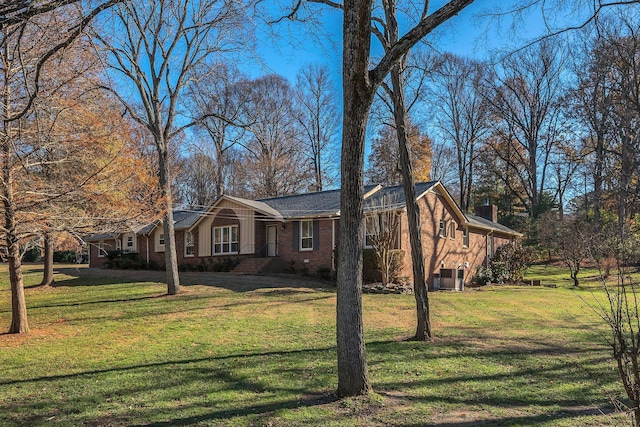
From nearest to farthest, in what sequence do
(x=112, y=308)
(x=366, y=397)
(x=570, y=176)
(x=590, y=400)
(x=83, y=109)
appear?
(x=366, y=397) < (x=590, y=400) < (x=83, y=109) < (x=112, y=308) < (x=570, y=176)

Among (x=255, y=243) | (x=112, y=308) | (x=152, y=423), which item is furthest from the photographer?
(x=255, y=243)

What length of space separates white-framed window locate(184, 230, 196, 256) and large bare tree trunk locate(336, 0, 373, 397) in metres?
21.9

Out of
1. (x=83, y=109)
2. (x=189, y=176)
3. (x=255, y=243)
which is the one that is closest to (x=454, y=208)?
(x=255, y=243)

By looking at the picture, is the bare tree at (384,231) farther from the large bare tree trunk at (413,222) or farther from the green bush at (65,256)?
the green bush at (65,256)

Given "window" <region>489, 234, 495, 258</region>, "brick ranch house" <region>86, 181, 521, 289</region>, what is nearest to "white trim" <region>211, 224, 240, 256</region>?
"brick ranch house" <region>86, 181, 521, 289</region>

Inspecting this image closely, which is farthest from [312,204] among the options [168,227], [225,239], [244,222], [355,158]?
[355,158]

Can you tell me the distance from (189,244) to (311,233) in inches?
341

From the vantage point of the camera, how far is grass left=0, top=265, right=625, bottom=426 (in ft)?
18.1

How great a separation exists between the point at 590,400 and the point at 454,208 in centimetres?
1806

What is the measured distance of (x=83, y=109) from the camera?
1020 centimetres

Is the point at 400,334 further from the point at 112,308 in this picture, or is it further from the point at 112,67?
the point at 112,67

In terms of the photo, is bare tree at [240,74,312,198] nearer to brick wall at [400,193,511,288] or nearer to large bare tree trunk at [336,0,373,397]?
brick wall at [400,193,511,288]

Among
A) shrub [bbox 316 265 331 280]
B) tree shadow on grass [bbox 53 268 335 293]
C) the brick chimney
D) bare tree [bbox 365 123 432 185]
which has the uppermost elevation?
bare tree [bbox 365 123 432 185]

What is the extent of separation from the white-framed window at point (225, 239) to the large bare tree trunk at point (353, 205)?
1901 centimetres
